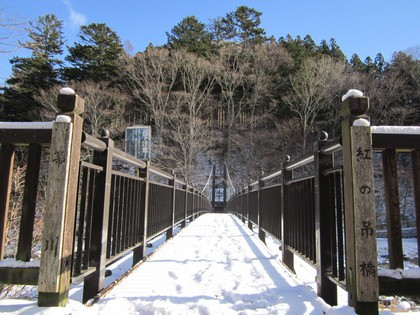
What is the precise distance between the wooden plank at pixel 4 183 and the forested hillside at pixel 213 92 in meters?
18.8

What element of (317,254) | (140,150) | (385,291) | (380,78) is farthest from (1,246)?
(380,78)

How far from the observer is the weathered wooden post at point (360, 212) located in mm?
1712

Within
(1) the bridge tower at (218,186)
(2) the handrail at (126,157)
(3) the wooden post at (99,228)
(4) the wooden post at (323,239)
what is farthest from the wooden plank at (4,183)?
(1) the bridge tower at (218,186)

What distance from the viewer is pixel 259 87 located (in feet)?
93.8

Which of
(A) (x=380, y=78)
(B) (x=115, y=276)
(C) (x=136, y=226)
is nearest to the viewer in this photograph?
(B) (x=115, y=276)

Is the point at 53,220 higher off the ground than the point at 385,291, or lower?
higher

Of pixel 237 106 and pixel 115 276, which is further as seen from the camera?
pixel 237 106

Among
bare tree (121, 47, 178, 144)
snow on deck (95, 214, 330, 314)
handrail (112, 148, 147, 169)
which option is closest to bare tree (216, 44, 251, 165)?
bare tree (121, 47, 178, 144)

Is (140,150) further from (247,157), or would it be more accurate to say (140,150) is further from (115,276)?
(247,157)

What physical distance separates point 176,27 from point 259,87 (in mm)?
11952

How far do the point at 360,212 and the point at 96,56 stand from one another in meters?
27.3

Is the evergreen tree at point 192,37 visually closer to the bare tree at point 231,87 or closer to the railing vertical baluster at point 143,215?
the bare tree at point 231,87

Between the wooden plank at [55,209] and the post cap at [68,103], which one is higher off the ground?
the post cap at [68,103]

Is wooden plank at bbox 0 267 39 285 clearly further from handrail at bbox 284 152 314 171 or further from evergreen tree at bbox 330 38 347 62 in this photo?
evergreen tree at bbox 330 38 347 62
